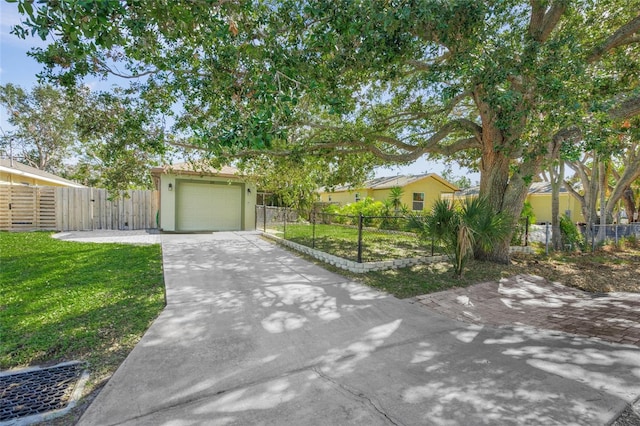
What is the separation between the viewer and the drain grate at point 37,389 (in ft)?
7.57

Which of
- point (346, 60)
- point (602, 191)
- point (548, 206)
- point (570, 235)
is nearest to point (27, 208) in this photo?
point (346, 60)

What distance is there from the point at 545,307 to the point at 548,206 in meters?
24.3

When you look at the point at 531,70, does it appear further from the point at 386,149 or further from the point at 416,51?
the point at 386,149

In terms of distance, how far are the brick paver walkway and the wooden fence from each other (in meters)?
11.5

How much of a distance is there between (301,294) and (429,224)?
3.22m

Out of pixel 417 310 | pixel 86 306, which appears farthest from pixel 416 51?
pixel 86 306

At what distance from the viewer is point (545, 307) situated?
496 cm

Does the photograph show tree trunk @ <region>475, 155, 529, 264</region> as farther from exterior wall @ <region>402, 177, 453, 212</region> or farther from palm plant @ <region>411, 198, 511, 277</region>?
exterior wall @ <region>402, 177, 453, 212</region>

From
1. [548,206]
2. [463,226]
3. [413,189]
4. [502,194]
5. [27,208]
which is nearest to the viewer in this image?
[463,226]

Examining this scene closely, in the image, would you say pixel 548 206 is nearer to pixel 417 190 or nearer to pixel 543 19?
pixel 417 190

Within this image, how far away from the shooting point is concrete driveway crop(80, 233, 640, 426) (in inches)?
90.3

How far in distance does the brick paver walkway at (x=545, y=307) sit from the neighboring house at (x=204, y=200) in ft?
34.4

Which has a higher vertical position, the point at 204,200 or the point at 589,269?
the point at 204,200

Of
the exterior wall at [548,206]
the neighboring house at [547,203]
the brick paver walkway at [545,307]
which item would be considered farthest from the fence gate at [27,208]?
the exterior wall at [548,206]
